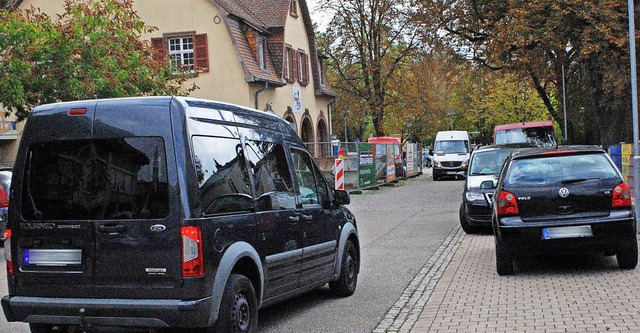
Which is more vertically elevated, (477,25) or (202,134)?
(477,25)

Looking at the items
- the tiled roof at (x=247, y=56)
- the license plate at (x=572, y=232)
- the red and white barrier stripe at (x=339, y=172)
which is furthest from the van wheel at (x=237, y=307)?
the tiled roof at (x=247, y=56)

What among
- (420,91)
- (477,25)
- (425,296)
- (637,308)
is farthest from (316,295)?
(420,91)

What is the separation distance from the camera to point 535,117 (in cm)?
8038

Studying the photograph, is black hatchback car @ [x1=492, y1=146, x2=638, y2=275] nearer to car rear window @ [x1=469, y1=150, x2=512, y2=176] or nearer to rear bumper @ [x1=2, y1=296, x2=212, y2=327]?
rear bumper @ [x1=2, y1=296, x2=212, y2=327]

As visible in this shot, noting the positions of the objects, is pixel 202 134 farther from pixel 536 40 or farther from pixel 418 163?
pixel 418 163

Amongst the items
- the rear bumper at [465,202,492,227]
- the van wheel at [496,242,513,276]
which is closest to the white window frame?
the rear bumper at [465,202,492,227]

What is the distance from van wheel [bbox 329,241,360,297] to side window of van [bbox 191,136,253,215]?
8.35 feet

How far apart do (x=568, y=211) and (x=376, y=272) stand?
2913 millimetres

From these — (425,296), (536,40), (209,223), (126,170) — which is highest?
(536,40)

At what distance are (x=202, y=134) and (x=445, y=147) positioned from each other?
4022cm

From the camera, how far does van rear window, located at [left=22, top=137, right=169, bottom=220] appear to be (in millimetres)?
6172

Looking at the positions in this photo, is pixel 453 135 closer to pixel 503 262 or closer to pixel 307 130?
pixel 307 130

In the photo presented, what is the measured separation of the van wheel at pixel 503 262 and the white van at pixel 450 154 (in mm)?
33401

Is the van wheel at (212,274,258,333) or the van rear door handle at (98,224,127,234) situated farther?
the van wheel at (212,274,258,333)
